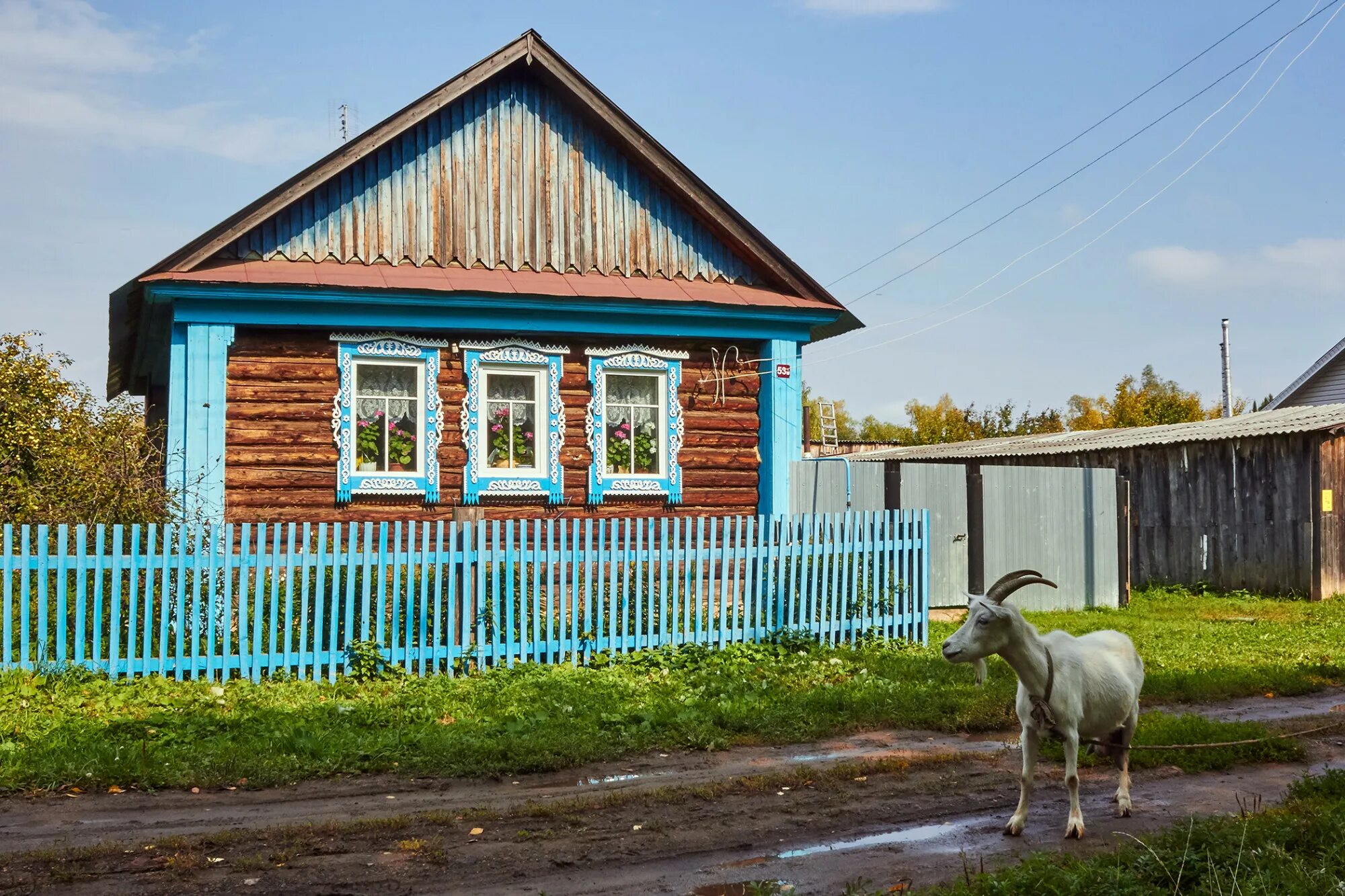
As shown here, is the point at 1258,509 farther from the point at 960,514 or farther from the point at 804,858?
the point at 804,858

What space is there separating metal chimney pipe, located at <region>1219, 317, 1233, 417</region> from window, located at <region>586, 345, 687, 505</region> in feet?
94.1

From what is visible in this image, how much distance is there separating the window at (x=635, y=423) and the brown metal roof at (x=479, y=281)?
0.77m

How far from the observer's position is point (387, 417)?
42.9 ft

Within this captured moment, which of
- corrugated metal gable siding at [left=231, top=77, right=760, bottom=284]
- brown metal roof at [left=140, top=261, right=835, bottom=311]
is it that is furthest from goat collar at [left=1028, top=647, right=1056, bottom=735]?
corrugated metal gable siding at [left=231, top=77, right=760, bottom=284]

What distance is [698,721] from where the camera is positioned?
27.6 ft

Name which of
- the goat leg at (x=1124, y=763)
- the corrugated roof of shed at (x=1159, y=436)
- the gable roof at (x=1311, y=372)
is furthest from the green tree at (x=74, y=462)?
the gable roof at (x=1311, y=372)

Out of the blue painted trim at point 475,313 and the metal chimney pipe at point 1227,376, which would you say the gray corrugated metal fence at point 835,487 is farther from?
the metal chimney pipe at point 1227,376

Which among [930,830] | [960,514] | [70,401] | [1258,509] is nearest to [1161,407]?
[1258,509]

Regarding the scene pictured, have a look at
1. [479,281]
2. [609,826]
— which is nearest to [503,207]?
[479,281]

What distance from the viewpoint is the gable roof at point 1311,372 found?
30.2m

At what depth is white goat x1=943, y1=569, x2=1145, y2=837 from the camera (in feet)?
19.0

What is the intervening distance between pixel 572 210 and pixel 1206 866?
11248 mm

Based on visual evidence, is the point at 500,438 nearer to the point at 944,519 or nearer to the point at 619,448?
the point at 619,448

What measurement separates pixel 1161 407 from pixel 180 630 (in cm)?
4160
